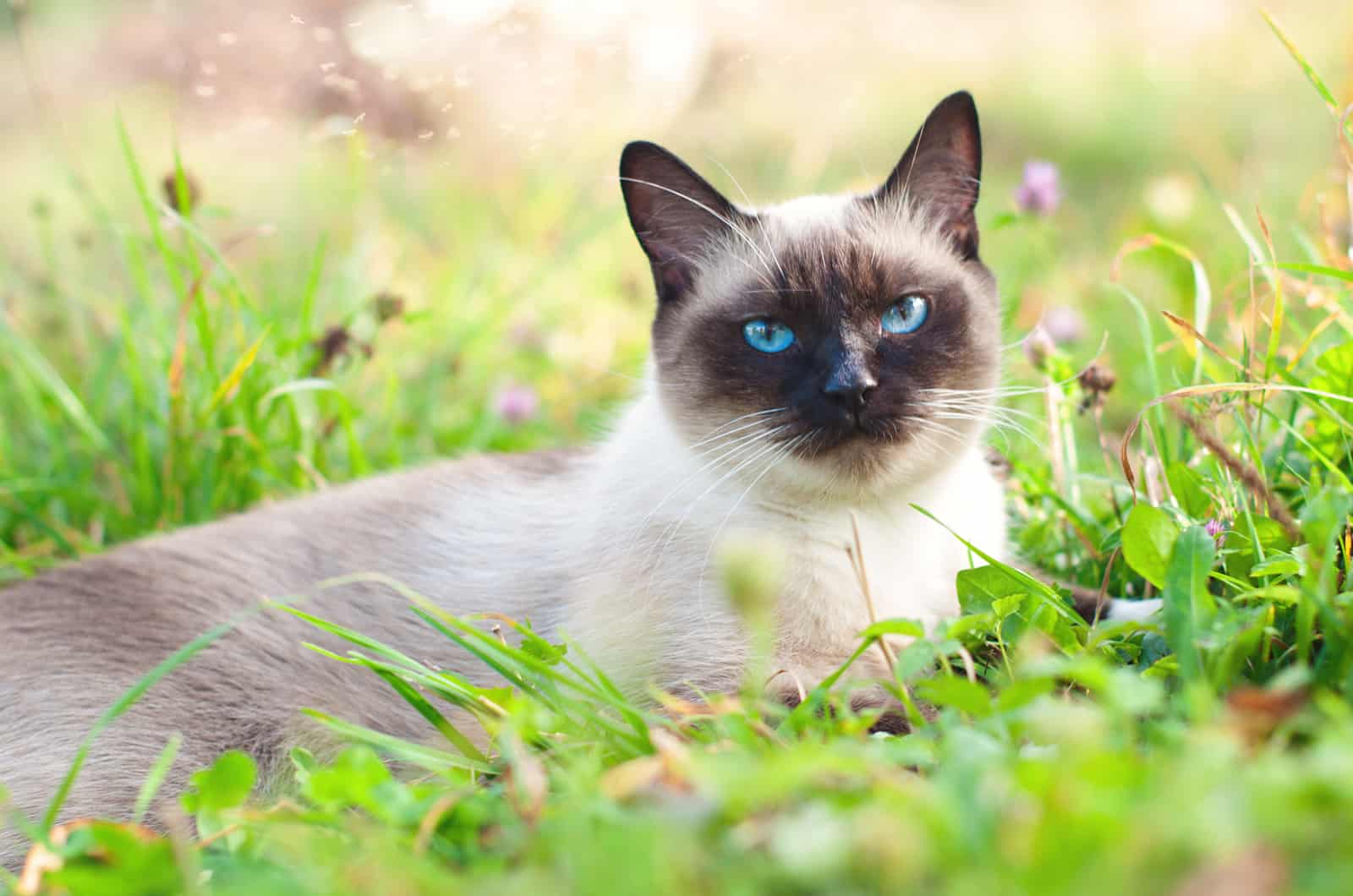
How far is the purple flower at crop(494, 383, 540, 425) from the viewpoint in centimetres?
348

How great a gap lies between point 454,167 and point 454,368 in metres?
2.47

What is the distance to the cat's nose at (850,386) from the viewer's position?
5.99 feet

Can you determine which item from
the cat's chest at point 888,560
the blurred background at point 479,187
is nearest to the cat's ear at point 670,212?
the blurred background at point 479,187

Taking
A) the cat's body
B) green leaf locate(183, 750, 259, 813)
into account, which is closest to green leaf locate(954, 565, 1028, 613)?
the cat's body

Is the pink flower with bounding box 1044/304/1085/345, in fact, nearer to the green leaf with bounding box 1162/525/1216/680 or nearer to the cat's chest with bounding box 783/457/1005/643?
the cat's chest with bounding box 783/457/1005/643

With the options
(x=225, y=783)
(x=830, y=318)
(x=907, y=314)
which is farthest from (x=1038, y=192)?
(x=225, y=783)

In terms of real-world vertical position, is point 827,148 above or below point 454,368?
above

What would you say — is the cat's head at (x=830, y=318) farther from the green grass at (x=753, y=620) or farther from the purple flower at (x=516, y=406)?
the purple flower at (x=516, y=406)

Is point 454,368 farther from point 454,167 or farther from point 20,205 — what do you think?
point 20,205

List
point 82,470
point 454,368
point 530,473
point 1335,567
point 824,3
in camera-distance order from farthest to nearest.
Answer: point 824,3 → point 454,368 → point 82,470 → point 530,473 → point 1335,567

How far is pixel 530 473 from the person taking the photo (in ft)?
8.48

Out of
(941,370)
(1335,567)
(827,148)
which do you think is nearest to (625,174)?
(941,370)

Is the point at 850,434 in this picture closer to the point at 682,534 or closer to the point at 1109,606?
the point at 682,534

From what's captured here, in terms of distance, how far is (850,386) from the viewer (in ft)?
5.99
